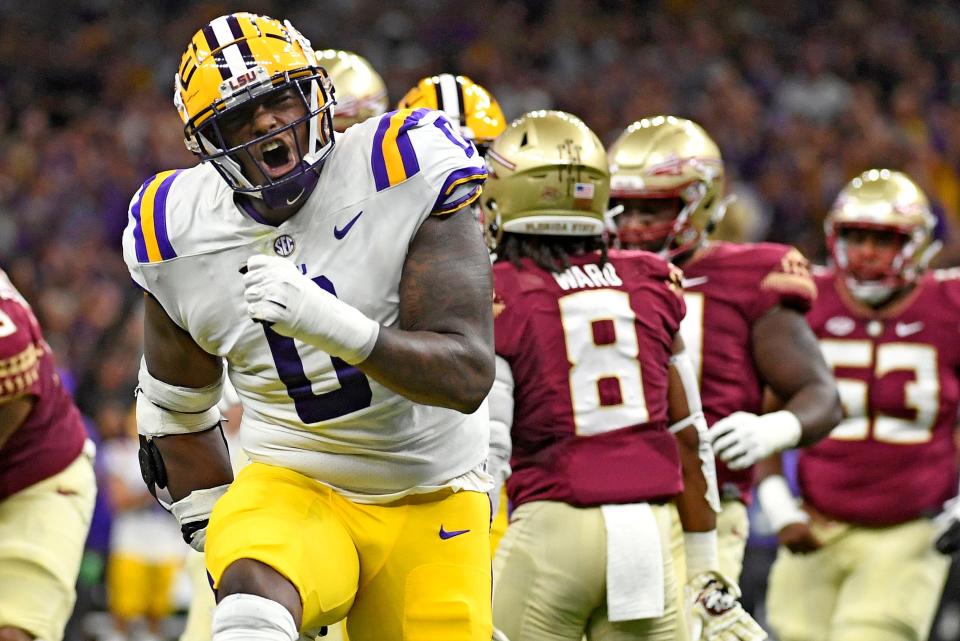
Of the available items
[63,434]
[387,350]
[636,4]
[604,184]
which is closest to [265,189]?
[387,350]

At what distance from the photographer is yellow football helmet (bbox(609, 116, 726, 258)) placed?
192 inches

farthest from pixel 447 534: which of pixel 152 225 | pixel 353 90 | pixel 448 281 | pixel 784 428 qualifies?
pixel 353 90

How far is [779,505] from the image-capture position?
559cm

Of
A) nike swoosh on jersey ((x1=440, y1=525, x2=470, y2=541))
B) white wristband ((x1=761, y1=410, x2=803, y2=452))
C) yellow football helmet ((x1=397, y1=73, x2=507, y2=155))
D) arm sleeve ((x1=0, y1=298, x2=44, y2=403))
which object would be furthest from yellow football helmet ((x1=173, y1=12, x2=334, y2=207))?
yellow football helmet ((x1=397, y1=73, x2=507, y2=155))

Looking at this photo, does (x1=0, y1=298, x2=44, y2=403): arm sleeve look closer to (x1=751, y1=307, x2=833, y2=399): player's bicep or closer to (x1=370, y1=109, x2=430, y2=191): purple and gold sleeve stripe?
(x1=370, y1=109, x2=430, y2=191): purple and gold sleeve stripe

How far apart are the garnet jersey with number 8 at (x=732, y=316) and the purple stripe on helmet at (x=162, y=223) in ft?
6.42

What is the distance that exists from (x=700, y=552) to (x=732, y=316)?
0.88 meters

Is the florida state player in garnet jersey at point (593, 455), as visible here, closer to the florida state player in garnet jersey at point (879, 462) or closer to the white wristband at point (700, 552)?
the white wristband at point (700, 552)

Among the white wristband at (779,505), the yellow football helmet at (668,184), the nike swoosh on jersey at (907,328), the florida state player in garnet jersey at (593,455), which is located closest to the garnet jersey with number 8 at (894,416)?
the nike swoosh on jersey at (907,328)

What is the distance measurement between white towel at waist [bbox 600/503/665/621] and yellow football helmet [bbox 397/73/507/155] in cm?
158

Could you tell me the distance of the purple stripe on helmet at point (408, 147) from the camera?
10.1 ft

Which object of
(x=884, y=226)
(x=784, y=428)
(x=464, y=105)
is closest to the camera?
(x=784, y=428)

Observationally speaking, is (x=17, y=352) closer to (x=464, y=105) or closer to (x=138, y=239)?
(x=138, y=239)

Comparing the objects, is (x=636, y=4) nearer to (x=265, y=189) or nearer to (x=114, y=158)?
(x=114, y=158)
